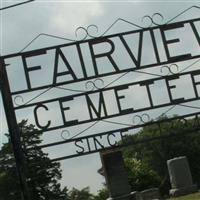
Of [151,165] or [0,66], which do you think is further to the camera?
[151,165]

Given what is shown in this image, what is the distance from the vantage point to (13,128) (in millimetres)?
10227

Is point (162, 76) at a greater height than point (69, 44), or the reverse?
point (69, 44)

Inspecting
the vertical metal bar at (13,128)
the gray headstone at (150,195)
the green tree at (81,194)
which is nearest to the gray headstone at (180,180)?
the gray headstone at (150,195)

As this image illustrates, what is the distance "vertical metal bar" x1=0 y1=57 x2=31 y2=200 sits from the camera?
10078 mm

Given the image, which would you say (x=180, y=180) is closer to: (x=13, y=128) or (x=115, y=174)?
(x=115, y=174)

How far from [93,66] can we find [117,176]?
1443 cm

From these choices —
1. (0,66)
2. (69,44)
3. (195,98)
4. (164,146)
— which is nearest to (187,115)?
(195,98)

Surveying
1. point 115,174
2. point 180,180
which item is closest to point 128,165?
point 180,180

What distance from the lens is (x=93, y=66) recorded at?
35.5 ft

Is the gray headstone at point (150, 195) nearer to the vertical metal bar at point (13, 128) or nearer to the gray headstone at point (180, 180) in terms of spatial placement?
the gray headstone at point (180, 180)

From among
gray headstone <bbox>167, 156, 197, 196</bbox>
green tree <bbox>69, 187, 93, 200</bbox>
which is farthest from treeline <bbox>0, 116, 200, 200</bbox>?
gray headstone <bbox>167, 156, 197, 196</bbox>

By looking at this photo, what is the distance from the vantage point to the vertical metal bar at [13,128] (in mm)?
10078

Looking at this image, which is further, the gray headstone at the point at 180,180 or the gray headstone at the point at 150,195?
the gray headstone at the point at 180,180

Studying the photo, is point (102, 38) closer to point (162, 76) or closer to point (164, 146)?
point (162, 76)
